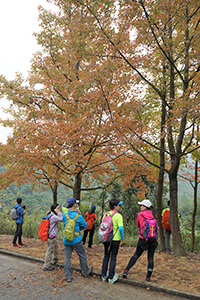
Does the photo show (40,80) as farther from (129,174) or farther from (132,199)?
(132,199)

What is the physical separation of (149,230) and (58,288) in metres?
2.13

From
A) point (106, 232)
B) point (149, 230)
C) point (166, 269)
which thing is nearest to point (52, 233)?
point (106, 232)

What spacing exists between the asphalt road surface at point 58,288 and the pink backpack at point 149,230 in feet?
3.14

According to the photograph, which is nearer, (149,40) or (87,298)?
(87,298)

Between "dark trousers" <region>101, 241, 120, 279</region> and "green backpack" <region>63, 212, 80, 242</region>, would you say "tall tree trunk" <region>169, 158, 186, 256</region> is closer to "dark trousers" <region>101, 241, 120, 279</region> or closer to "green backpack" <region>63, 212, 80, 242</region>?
"dark trousers" <region>101, 241, 120, 279</region>

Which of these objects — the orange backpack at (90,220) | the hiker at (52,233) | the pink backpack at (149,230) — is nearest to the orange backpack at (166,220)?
the orange backpack at (90,220)

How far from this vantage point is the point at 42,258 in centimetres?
609

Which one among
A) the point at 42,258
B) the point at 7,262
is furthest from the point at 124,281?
the point at 7,262

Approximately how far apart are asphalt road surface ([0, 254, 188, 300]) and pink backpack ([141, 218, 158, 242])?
0.96 metres

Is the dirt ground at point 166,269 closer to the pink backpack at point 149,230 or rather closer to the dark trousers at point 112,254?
the dark trousers at point 112,254

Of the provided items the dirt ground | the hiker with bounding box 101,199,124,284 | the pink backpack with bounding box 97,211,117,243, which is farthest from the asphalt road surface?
the pink backpack with bounding box 97,211,117,243

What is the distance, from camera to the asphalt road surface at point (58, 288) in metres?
3.78

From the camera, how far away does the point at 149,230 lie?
4.34m

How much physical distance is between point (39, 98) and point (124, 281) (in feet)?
26.4
